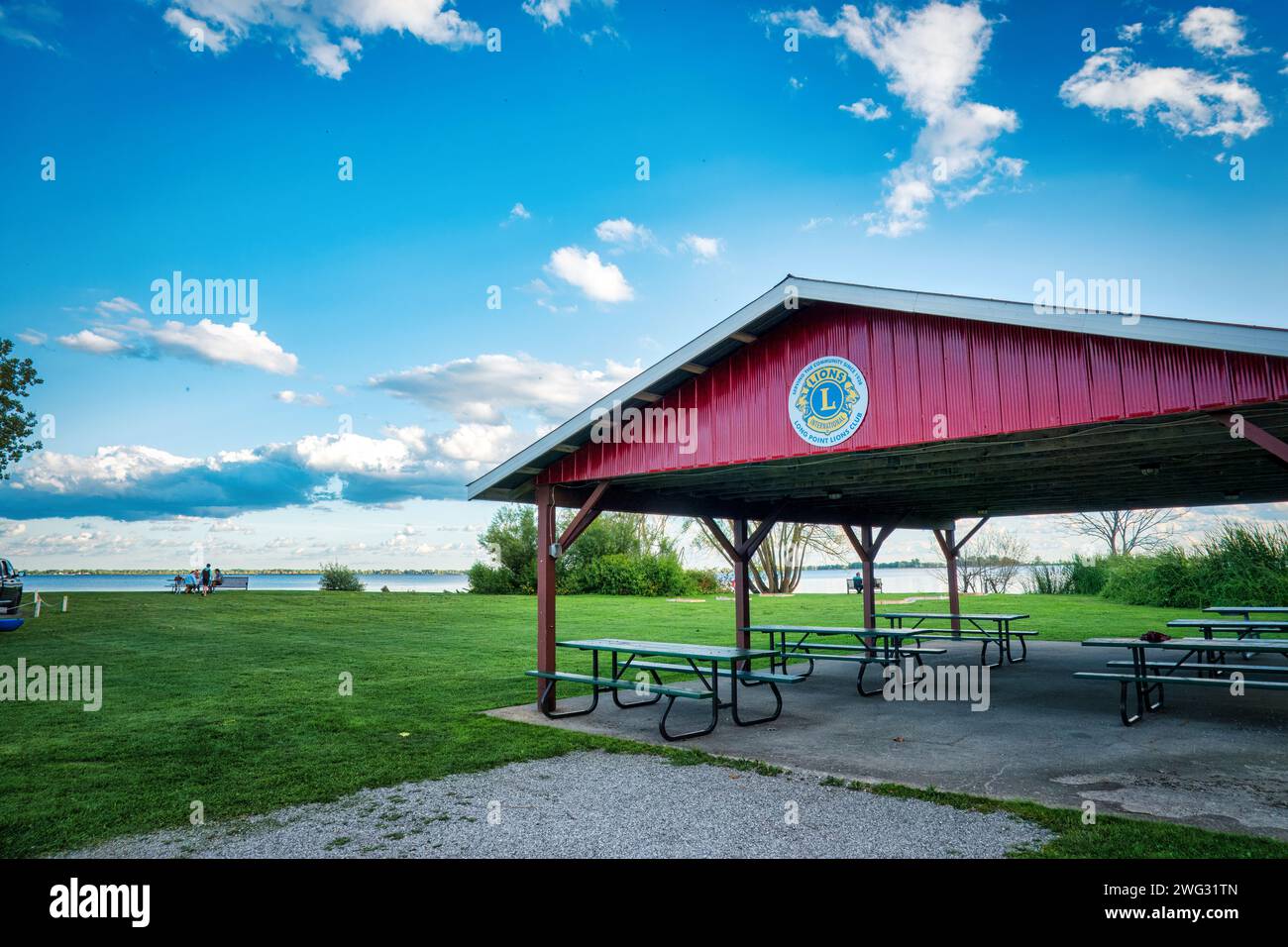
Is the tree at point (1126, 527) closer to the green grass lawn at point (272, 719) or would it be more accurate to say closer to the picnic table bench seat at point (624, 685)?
the green grass lawn at point (272, 719)

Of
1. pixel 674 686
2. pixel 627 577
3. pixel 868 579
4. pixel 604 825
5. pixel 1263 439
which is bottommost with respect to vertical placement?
pixel 627 577

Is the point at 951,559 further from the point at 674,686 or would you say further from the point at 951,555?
the point at 674,686

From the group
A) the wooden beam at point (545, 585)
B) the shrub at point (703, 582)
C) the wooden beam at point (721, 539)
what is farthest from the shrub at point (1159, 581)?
the wooden beam at point (545, 585)

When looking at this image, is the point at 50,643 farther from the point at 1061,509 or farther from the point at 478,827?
the point at 1061,509

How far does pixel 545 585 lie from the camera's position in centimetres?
930

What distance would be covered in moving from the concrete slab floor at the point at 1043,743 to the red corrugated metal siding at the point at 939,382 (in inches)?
109

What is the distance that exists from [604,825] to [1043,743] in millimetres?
4630

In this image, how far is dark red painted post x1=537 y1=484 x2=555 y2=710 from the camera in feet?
30.0

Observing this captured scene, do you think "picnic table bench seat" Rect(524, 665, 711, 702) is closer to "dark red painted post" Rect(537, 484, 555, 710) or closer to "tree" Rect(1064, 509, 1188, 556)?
"dark red painted post" Rect(537, 484, 555, 710)

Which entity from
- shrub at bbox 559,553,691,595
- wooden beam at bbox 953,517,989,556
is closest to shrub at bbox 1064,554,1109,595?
wooden beam at bbox 953,517,989,556

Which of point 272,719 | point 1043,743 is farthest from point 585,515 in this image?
point 1043,743

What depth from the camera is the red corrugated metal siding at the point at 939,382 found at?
558 cm
